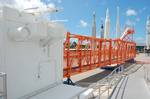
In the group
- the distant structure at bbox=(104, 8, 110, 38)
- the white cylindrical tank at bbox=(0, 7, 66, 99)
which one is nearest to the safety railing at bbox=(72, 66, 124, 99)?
the white cylindrical tank at bbox=(0, 7, 66, 99)

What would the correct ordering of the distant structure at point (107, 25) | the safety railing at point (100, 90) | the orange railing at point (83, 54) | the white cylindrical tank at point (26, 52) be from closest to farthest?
the white cylindrical tank at point (26, 52) → the safety railing at point (100, 90) → the orange railing at point (83, 54) → the distant structure at point (107, 25)

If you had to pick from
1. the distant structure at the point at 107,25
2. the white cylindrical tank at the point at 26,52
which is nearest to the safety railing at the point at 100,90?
the white cylindrical tank at the point at 26,52

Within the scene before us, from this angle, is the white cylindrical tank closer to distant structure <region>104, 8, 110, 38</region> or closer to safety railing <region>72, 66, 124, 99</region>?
safety railing <region>72, 66, 124, 99</region>

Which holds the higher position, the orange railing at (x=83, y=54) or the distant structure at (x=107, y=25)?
the distant structure at (x=107, y=25)

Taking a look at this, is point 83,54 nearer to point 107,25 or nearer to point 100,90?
point 100,90

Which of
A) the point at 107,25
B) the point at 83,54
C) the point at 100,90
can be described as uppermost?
the point at 107,25

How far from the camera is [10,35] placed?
12.0 ft

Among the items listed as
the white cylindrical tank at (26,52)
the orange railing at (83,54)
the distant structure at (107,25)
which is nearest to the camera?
the white cylindrical tank at (26,52)

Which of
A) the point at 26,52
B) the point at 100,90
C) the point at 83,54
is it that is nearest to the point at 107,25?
the point at 83,54

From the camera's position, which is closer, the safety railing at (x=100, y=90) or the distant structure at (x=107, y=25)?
the safety railing at (x=100, y=90)

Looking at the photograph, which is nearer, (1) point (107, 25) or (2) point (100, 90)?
(2) point (100, 90)

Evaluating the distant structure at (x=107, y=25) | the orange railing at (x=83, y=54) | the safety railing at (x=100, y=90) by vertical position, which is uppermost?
the distant structure at (x=107, y=25)

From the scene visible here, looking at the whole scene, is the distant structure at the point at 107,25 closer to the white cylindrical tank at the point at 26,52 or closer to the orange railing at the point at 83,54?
the orange railing at the point at 83,54

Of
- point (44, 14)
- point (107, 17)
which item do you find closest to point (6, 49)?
point (44, 14)
